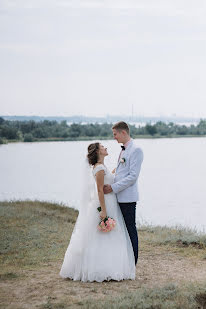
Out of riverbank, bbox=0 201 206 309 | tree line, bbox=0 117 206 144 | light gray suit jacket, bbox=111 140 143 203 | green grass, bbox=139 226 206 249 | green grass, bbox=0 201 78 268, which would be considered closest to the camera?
riverbank, bbox=0 201 206 309

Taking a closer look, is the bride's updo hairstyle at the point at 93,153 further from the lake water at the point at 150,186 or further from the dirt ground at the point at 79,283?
the lake water at the point at 150,186

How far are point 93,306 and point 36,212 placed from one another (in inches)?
297

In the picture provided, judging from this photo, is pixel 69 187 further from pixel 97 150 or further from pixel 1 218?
pixel 97 150

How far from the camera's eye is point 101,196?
232 inches

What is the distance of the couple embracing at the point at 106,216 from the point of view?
585cm

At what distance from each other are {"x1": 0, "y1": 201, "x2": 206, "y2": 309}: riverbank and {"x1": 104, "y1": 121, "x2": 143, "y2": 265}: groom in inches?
31.6

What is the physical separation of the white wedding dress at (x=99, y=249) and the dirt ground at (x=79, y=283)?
12cm

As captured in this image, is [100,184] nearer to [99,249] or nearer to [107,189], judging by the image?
[107,189]

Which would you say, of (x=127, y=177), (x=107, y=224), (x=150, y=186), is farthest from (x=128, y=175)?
(x=150, y=186)

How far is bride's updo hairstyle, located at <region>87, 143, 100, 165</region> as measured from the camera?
5.93 meters

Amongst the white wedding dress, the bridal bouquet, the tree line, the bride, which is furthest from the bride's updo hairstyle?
the tree line

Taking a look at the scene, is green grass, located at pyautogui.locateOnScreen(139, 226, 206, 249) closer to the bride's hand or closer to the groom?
the groom

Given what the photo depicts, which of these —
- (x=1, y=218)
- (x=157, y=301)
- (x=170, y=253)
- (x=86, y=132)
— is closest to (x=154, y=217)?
(x=1, y=218)

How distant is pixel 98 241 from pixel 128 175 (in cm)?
96
